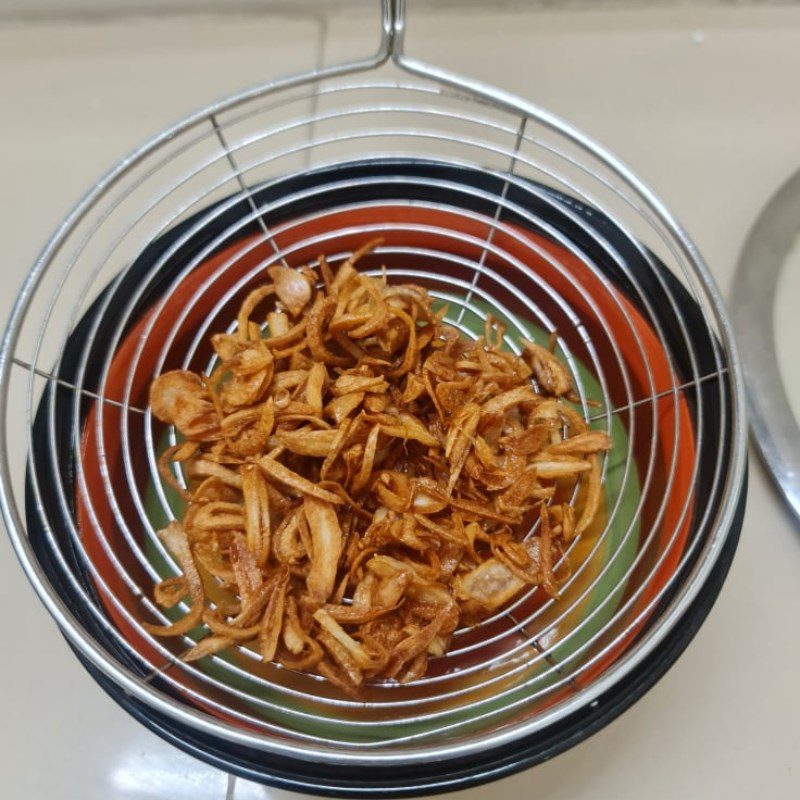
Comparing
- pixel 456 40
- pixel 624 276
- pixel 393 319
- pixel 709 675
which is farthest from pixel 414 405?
pixel 456 40

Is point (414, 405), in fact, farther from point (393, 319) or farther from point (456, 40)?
point (456, 40)

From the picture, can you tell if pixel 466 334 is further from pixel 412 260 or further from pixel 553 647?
pixel 553 647

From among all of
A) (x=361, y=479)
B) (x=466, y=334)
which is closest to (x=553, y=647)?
(x=361, y=479)
